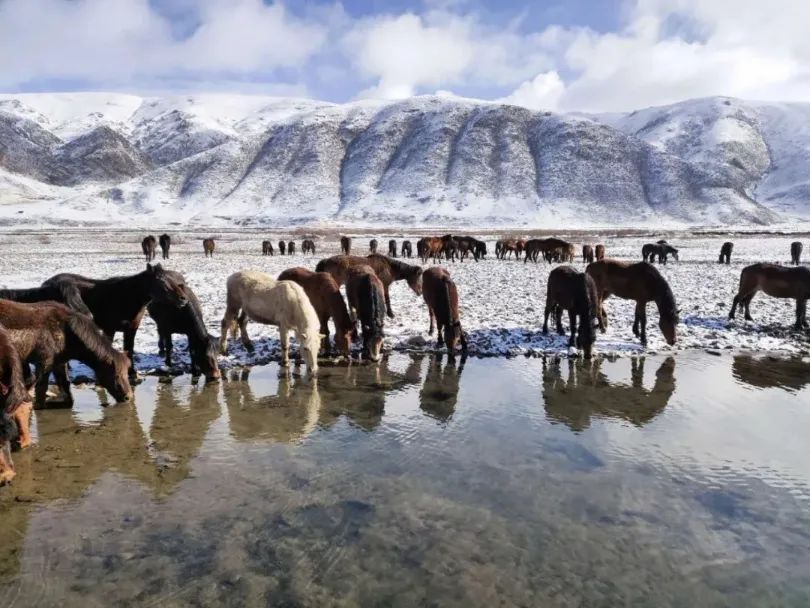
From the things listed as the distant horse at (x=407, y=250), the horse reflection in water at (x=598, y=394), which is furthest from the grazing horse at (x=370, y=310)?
the distant horse at (x=407, y=250)

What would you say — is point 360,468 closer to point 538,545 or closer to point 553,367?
point 538,545

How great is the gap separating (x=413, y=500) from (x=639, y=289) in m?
9.00

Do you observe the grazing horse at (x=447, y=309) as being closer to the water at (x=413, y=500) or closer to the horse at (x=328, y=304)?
the horse at (x=328, y=304)

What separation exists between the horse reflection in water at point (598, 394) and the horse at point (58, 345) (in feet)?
20.2

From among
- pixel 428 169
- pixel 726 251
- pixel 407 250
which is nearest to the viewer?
pixel 726 251

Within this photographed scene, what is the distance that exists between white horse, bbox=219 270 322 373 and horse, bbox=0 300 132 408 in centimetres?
276

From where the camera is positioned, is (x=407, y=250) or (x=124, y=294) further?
(x=407, y=250)

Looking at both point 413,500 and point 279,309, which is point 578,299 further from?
point 413,500

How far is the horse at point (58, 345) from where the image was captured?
6512mm

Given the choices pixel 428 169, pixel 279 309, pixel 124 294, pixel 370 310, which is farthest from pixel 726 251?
pixel 428 169

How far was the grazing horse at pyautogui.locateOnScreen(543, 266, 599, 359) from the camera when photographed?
35.7 feet

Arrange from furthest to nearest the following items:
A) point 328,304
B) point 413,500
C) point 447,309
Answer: point 447,309 < point 328,304 < point 413,500

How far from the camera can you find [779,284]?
1362cm

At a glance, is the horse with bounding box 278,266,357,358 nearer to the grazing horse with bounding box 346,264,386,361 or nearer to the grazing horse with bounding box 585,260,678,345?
the grazing horse with bounding box 346,264,386,361
